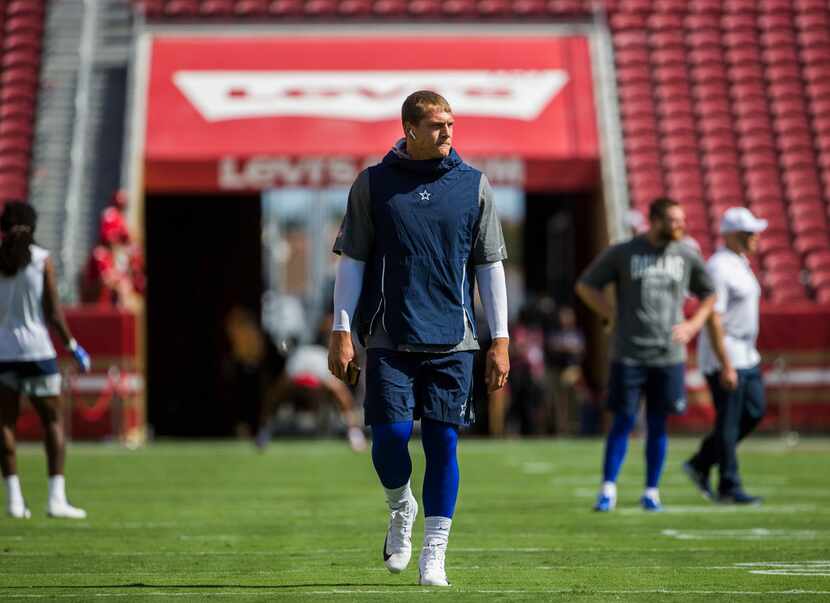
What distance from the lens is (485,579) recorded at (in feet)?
24.1

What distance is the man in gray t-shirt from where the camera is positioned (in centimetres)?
1135

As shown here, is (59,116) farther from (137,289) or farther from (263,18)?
(137,289)

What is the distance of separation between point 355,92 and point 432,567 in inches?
728

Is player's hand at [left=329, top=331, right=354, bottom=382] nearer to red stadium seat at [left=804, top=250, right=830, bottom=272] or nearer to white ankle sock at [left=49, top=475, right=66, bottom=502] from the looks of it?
white ankle sock at [left=49, top=475, right=66, bottom=502]

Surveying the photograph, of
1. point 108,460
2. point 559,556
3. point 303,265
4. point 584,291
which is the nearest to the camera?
point 559,556

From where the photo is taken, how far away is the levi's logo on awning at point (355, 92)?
24.7 metres

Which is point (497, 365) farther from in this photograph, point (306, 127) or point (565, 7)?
point (565, 7)

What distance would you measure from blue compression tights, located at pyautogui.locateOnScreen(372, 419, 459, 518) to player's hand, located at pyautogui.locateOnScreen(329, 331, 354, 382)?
277 mm

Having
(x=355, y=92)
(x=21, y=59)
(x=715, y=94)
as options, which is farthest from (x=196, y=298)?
(x=715, y=94)

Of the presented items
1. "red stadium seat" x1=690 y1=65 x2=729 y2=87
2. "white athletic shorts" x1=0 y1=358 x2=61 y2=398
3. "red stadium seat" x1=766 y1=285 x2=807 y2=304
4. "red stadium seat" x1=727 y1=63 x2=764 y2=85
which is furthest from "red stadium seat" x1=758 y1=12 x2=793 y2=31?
"white athletic shorts" x1=0 y1=358 x2=61 y2=398

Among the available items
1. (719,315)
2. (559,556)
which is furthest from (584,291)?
(559,556)

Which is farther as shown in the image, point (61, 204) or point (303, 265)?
point (303, 265)

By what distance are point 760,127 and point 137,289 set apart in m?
10.1

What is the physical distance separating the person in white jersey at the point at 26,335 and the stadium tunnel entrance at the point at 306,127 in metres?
13.1
